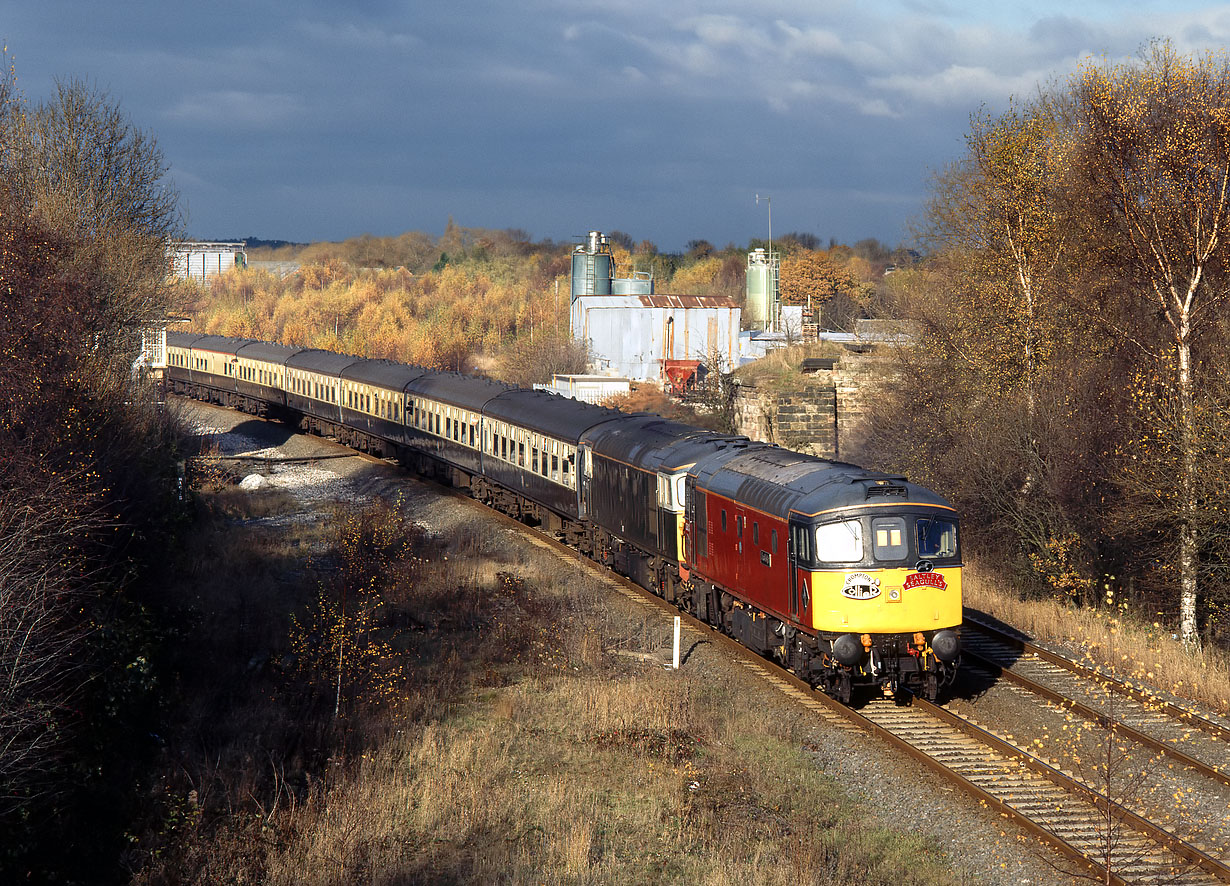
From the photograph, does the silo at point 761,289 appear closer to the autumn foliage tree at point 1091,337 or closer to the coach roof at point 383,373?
the coach roof at point 383,373

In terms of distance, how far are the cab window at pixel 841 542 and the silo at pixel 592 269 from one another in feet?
211

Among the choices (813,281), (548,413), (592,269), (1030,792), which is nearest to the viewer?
(1030,792)

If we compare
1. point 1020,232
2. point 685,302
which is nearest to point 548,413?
point 1020,232

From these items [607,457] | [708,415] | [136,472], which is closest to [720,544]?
[607,457]

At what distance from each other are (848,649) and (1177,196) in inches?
523

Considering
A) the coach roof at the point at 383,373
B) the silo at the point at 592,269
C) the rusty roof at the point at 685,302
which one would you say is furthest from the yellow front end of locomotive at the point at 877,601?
the silo at the point at 592,269

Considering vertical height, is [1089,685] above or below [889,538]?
below

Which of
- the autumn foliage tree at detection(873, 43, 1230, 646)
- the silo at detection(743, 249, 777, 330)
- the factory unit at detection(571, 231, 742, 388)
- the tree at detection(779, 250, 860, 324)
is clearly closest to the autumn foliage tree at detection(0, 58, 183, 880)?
the autumn foliage tree at detection(873, 43, 1230, 646)

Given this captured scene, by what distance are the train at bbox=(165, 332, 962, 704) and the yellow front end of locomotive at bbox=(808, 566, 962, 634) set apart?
14 millimetres

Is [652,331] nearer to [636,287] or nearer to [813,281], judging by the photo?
[636,287]

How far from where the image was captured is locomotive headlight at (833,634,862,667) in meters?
16.0

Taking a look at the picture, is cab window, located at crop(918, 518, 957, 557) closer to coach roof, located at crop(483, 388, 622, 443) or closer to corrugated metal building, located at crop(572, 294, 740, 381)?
coach roof, located at crop(483, 388, 622, 443)

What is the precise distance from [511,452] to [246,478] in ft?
38.2

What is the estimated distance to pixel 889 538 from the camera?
1614 cm
